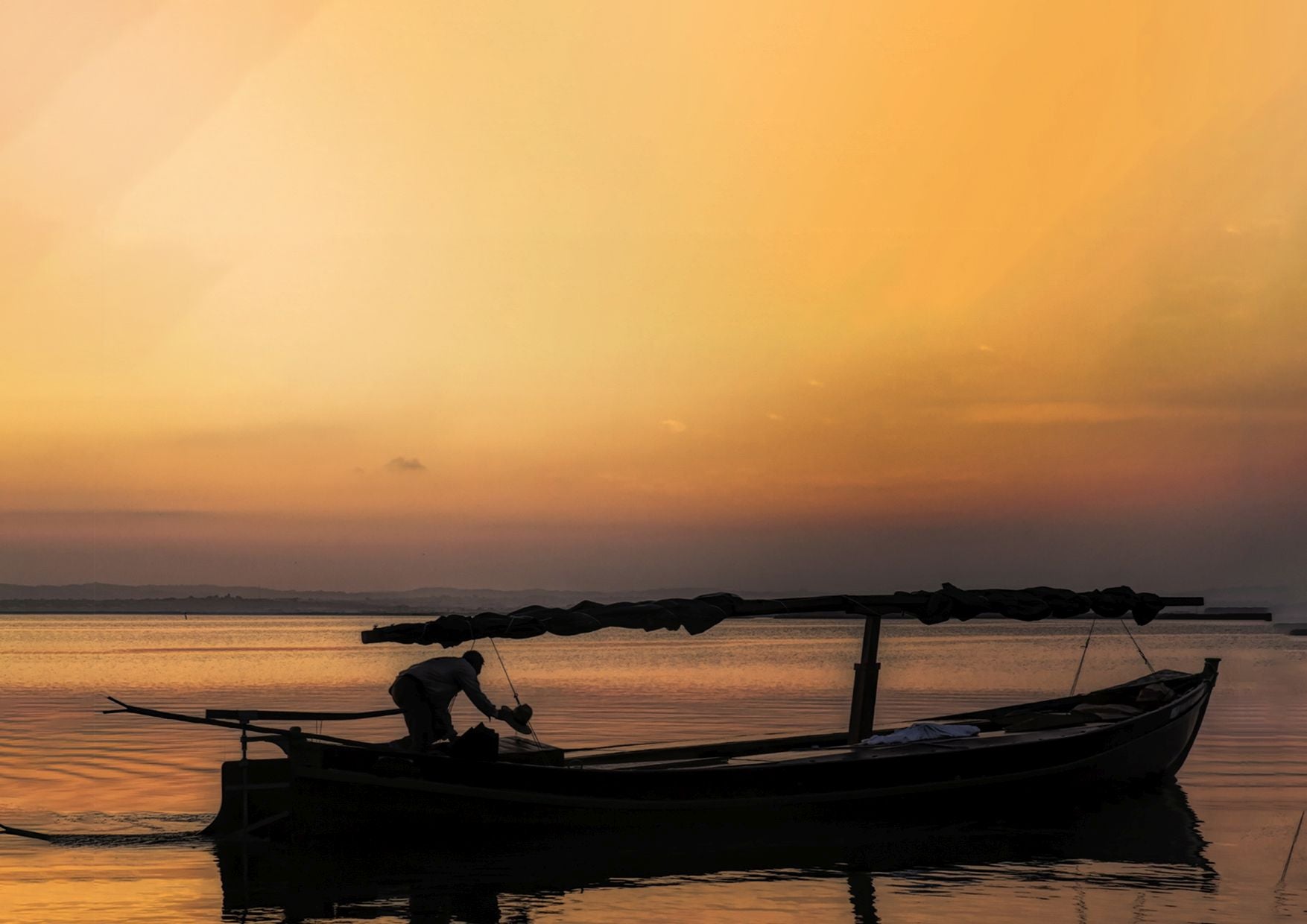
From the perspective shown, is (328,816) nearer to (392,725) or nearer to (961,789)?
(961,789)

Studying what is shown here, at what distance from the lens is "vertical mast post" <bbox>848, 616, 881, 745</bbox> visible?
71.4 ft

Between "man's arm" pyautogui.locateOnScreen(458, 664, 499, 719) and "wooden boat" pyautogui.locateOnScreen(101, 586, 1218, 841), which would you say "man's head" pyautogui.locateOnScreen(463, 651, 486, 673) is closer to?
"man's arm" pyautogui.locateOnScreen(458, 664, 499, 719)

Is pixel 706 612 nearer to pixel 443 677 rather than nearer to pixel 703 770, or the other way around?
pixel 703 770

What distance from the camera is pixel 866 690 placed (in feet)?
71.9

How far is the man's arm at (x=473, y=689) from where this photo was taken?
1753cm

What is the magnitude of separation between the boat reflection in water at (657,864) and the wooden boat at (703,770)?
0.80 feet

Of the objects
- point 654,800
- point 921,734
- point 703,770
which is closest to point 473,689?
point 654,800

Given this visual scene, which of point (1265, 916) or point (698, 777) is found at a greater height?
point (698, 777)

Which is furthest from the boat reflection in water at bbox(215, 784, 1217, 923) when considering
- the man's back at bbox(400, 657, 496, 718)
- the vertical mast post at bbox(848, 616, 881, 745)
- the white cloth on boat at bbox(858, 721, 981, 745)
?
the vertical mast post at bbox(848, 616, 881, 745)

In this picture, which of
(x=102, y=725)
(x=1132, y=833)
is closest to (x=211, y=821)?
(x=1132, y=833)

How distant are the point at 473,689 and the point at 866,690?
6.86 metres

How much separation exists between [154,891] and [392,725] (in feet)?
68.2

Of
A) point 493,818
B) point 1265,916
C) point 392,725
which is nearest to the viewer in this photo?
point 1265,916

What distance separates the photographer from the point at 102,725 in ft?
126
